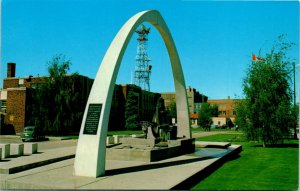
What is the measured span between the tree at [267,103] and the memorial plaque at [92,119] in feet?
56.3

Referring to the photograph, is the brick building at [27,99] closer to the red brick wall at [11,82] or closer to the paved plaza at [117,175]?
the red brick wall at [11,82]

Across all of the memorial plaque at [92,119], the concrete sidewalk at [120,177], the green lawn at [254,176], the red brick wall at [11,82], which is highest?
the red brick wall at [11,82]

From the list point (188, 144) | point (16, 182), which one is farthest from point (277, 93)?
point (16, 182)

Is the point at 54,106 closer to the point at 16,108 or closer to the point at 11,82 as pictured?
the point at 16,108

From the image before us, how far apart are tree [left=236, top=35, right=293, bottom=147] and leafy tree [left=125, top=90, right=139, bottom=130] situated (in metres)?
37.0

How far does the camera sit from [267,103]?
2520 cm

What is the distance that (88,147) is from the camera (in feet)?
35.0

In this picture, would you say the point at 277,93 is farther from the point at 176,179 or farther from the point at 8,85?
the point at 8,85

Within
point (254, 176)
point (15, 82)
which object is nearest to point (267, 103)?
point (254, 176)

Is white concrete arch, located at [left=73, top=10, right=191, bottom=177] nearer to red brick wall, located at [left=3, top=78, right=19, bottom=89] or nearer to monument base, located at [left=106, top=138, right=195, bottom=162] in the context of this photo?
monument base, located at [left=106, top=138, right=195, bottom=162]

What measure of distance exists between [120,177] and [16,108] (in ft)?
108

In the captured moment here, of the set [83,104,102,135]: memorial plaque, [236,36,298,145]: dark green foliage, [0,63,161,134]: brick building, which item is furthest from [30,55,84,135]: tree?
[83,104,102,135]: memorial plaque

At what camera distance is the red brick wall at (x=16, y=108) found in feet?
130

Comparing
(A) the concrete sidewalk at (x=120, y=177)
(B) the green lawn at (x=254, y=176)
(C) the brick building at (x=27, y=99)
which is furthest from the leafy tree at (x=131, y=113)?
(A) the concrete sidewalk at (x=120, y=177)
